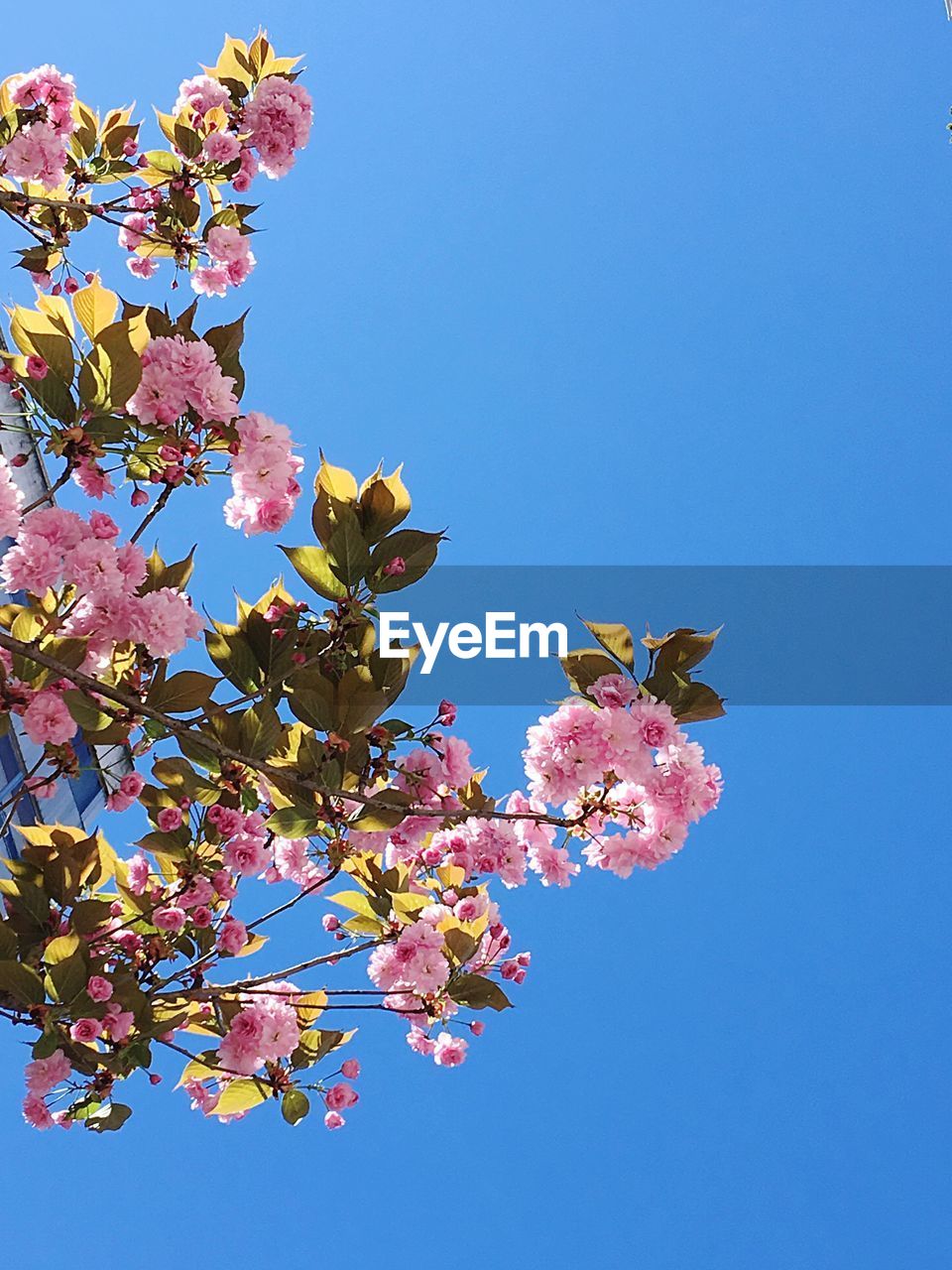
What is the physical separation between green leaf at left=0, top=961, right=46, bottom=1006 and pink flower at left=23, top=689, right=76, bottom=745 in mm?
839

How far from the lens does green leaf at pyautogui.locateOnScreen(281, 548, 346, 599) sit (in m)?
3.93

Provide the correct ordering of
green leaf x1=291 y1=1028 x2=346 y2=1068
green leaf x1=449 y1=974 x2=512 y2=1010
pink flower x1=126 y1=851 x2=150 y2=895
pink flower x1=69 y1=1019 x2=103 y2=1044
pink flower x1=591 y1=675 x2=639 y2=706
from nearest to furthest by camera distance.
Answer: pink flower x1=591 y1=675 x2=639 y2=706 → pink flower x1=69 y1=1019 x2=103 y2=1044 → green leaf x1=449 y1=974 x2=512 y2=1010 → pink flower x1=126 y1=851 x2=150 y2=895 → green leaf x1=291 y1=1028 x2=346 y2=1068

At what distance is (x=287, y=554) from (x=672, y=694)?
59.9 inches

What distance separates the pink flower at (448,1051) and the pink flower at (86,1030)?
6.80 ft

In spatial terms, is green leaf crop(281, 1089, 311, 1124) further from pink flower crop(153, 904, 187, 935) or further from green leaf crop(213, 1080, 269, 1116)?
pink flower crop(153, 904, 187, 935)

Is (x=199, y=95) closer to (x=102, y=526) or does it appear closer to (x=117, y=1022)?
(x=102, y=526)

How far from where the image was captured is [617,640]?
3.83m

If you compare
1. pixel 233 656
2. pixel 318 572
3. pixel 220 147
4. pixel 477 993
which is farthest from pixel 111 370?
pixel 477 993

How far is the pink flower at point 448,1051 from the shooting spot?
549 cm

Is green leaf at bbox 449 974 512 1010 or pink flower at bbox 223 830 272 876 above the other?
pink flower at bbox 223 830 272 876

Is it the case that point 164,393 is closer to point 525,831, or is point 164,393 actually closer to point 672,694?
point 672,694

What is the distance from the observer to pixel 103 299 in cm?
366

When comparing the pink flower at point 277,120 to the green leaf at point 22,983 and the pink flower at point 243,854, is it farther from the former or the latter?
the green leaf at point 22,983

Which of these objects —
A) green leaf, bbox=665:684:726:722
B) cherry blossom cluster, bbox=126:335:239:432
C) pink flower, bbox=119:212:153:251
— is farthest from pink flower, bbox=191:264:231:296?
green leaf, bbox=665:684:726:722
